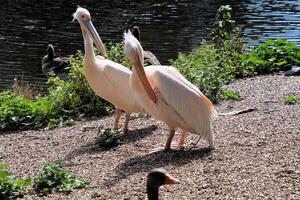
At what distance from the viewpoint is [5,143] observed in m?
9.98

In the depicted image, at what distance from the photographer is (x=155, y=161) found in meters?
8.01

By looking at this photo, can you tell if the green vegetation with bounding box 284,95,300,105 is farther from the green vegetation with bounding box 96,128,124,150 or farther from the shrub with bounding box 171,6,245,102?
the green vegetation with bounding box 96,128,124,150

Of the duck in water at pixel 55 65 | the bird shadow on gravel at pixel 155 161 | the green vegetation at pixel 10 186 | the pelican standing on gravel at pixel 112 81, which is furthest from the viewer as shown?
the duck in water at pixel 55 65

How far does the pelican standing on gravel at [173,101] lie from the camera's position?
8.28m

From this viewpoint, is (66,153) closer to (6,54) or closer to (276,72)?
(276,72)

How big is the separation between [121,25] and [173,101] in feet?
48.9

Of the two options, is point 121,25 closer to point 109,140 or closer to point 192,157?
point 109,140

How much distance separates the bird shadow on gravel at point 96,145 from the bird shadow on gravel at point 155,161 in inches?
35.2

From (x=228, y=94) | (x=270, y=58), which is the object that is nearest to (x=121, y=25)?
(x=270, y=58)

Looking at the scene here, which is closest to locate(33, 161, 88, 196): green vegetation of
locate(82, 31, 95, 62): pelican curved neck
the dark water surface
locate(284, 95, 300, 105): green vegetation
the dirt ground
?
the dirt ground

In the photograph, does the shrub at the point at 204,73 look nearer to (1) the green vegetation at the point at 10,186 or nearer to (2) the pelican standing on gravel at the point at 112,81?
(2) the pelican standing on gravel at the point at 112,81

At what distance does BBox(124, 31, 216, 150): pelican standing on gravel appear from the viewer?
8.28 meters

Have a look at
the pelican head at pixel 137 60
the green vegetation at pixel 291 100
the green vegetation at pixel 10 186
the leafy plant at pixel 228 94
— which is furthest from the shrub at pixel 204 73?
the green vegetation at pixel 10 186

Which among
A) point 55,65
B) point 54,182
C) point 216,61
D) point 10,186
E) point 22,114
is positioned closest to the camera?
point 10,186
